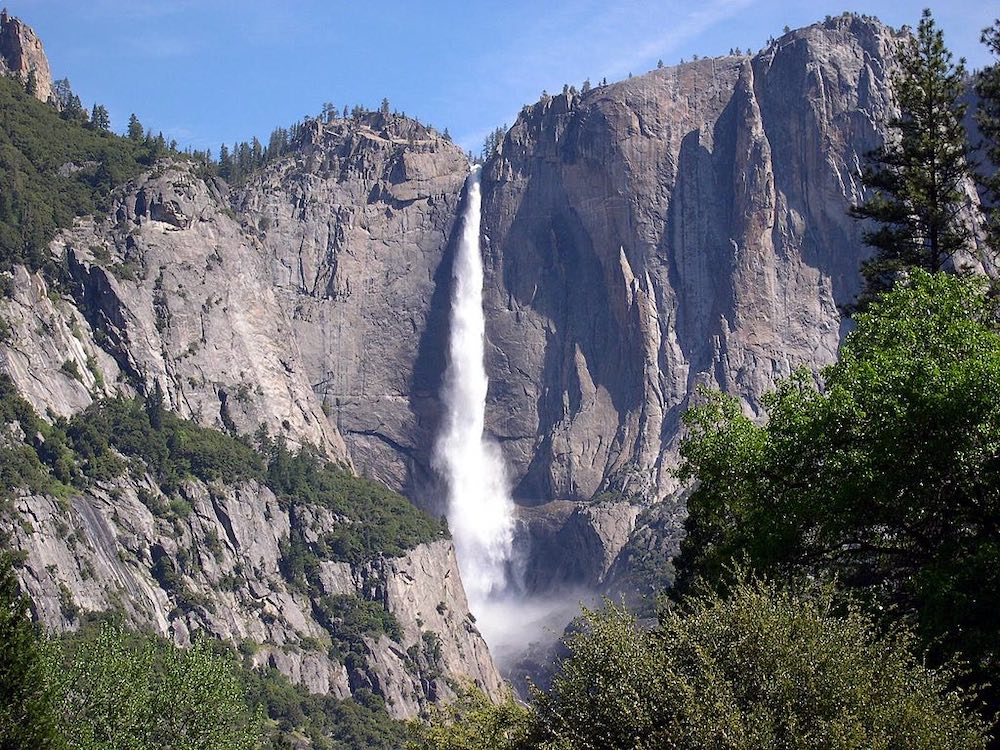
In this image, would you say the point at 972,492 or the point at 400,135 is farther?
the point at 400,135

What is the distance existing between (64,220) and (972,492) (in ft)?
453

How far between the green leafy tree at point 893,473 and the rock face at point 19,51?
167m

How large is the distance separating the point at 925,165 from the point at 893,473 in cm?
1938

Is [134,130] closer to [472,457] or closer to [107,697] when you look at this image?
[472,457]

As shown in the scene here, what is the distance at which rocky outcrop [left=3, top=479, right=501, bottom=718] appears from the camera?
113188mm

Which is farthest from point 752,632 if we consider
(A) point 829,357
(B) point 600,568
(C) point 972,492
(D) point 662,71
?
(D) point 662,71

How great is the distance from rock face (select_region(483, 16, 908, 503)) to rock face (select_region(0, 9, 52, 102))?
63.4 metres

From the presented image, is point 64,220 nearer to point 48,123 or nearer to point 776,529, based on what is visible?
point 48,123

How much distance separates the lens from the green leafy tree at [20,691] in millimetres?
31578

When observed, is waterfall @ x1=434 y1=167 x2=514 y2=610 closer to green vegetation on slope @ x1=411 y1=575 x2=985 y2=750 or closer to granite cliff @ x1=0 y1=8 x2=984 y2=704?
granite cliff @ x1=0 y1=8 x2=984 y2=704

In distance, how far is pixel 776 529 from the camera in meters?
27.0

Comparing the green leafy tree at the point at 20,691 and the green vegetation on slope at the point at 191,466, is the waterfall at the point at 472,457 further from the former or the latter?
the green leafy tree at the point at 20,691

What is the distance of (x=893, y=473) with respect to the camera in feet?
81.4

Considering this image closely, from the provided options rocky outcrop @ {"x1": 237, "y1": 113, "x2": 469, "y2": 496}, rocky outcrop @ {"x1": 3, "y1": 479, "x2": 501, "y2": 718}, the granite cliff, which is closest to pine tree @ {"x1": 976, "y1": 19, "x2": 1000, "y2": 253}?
rocky outcrop @ {"x1": 3, "y1": 479, "x2": 501, "y2": 718}
